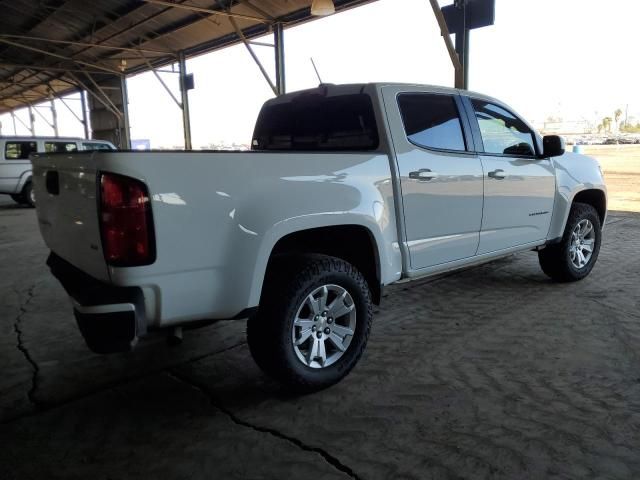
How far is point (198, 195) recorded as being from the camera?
2.21 meters

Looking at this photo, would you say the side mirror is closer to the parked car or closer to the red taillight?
the red taillight

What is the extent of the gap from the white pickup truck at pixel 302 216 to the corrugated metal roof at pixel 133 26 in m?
9.94

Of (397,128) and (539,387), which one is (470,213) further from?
(539,387)

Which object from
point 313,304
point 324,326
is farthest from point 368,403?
point 313,304

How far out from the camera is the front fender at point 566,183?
4.45 metres

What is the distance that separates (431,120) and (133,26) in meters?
16.5

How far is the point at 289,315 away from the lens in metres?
2.58

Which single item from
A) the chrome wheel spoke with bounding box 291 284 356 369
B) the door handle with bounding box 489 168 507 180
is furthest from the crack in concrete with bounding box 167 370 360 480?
the door handle with bounding box 489 168 507 180

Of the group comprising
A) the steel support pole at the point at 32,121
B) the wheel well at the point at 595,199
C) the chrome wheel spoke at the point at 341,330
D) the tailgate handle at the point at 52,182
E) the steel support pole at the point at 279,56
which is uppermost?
the steel support pole at the point at 32,121

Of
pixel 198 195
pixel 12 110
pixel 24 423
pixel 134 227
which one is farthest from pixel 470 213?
pixel 12 110

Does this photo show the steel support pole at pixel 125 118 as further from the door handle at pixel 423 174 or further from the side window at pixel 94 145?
the door handle at pixel 423 174

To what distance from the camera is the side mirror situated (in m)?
4.15

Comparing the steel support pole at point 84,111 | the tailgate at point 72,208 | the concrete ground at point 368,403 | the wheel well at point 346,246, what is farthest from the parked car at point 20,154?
the steel support pole at point 84,111

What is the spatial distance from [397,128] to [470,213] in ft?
3.00
